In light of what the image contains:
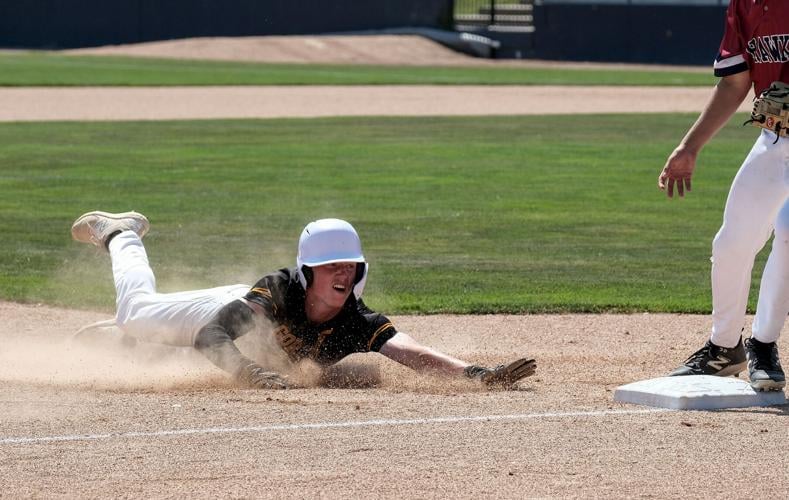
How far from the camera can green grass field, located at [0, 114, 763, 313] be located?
999 cm

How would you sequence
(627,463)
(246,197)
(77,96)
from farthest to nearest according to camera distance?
1. (77,96)
2. (246,197)
3. (627,463)

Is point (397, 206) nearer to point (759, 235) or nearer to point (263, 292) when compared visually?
point (263, 292)

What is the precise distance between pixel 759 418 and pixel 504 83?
3010cm

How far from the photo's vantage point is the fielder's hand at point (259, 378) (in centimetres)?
635

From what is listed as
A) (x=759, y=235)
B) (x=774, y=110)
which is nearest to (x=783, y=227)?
(x=759, y=235)

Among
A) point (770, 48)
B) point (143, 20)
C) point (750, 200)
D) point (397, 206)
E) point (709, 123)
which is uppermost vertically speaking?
point (770, 48)

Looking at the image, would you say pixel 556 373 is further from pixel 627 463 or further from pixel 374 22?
pixel 374 22

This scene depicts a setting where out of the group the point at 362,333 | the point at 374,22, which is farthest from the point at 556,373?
the point at 374,22

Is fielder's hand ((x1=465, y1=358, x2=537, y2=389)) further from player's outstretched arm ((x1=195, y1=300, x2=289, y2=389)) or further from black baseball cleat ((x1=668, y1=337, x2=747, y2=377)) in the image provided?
player's outstretched arm ((x1=195, y1=300, x2=289, y2=389))

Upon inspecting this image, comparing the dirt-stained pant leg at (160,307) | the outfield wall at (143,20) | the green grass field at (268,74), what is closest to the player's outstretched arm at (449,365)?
the dirt-stained pant leg at (160,307)

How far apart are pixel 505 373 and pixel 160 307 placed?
187cm

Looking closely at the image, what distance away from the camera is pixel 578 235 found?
40.7 feet

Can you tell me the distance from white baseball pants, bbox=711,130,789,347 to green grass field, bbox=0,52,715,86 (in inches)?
1058

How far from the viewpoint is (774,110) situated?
19.3 feet
